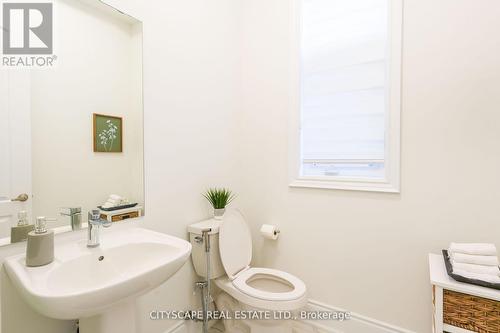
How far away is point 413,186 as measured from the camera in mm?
1454

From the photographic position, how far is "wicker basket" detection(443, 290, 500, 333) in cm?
100

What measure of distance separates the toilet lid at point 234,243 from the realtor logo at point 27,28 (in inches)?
49.6

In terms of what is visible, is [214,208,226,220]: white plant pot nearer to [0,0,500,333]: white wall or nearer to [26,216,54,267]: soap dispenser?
[0,0,500,333]: white wall

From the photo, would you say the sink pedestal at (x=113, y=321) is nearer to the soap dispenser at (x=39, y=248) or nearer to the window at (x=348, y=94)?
the soap dispenser at (x=39, y=248)

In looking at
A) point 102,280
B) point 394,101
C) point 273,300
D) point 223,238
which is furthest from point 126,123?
point 394,101

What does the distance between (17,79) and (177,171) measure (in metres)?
0.82

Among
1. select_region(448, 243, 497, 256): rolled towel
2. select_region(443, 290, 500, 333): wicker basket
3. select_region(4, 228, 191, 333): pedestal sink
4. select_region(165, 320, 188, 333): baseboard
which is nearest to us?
select_region(4, 228, 191, 333): pedestal sink

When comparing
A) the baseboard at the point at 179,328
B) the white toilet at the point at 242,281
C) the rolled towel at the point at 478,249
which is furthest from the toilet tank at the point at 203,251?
the rolled towel at the point at 478,249

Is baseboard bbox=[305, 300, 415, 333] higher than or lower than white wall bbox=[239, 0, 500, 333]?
lower

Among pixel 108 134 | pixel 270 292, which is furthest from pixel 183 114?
pixel 270 292

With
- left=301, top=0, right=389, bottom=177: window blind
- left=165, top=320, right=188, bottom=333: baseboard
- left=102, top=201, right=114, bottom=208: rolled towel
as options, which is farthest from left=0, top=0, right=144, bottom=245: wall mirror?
left=301, top=0, right=389, bottom=177: window blind

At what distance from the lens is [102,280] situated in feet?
3.25

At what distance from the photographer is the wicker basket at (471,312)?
100cm

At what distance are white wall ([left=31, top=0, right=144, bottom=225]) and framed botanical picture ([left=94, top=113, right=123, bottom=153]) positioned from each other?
2 centimetres
